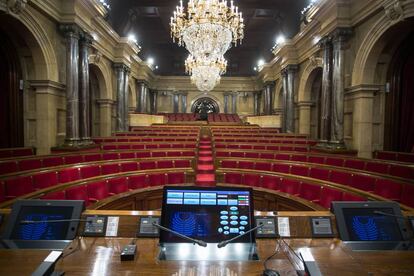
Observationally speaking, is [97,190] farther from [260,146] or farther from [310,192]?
[260,146]

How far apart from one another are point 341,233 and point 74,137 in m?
7.79

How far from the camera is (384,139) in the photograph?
7.30m

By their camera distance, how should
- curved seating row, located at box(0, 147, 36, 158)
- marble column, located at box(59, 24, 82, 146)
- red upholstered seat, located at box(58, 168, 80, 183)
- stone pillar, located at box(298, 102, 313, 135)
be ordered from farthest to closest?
stone pillar, located at box(298, 102, 313, 135) → marble column, located at box(59, 24, 82, 146) → curved seating row, located at box(0, 147, 36, 158) → red upholstered seat, located at box(58, 168, 80, 183)

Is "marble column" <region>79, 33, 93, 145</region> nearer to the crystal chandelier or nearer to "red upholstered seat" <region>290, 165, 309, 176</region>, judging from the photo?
the crystal chandelier

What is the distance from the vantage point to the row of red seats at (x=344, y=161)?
4.28 meters

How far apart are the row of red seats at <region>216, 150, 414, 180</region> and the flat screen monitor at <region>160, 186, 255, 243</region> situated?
→ 3.96 metres

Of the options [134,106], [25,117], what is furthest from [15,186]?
[134,106]

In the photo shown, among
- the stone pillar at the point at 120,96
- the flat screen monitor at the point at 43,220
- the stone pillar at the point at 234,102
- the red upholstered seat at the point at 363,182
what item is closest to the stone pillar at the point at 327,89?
the red upholstered seat at the point at 363,182

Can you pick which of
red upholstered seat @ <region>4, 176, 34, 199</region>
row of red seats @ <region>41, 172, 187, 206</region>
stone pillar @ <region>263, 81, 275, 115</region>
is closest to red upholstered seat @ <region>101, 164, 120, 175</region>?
row of red seats @ <region>41, 172, 187, 206</region>

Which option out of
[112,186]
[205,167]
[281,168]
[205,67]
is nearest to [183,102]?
[205,67]

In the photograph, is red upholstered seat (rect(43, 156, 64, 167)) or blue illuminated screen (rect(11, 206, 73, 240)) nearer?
blue illuminated screen (rect(11, 206, 73, 240))

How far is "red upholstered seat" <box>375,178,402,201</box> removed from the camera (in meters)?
3.35

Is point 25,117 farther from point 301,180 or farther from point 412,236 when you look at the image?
point 412,236

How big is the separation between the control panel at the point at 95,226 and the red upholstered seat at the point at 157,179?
8.62 ft
